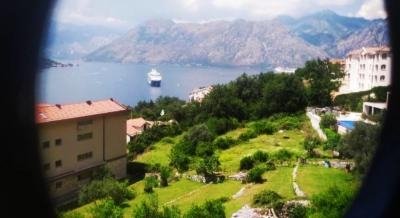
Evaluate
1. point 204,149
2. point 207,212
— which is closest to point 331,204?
point 207,212

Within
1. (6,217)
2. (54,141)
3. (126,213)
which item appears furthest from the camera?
(54,141)

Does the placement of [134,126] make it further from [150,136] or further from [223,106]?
[223,106]

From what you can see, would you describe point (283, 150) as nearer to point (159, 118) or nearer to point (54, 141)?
point (54, 141)

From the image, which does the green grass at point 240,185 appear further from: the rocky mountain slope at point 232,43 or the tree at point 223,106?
the rocky mountain slope at point 232,43

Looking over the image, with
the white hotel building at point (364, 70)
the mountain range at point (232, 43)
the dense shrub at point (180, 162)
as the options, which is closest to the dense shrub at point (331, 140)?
the dense shrub at point (180, 162)

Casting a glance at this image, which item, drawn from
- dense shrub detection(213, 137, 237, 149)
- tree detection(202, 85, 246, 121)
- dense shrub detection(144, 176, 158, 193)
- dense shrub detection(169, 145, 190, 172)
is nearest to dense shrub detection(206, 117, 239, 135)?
tree detection(202, 85, 246, 121)

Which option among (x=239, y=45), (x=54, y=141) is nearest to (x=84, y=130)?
(x=54, y=141)
